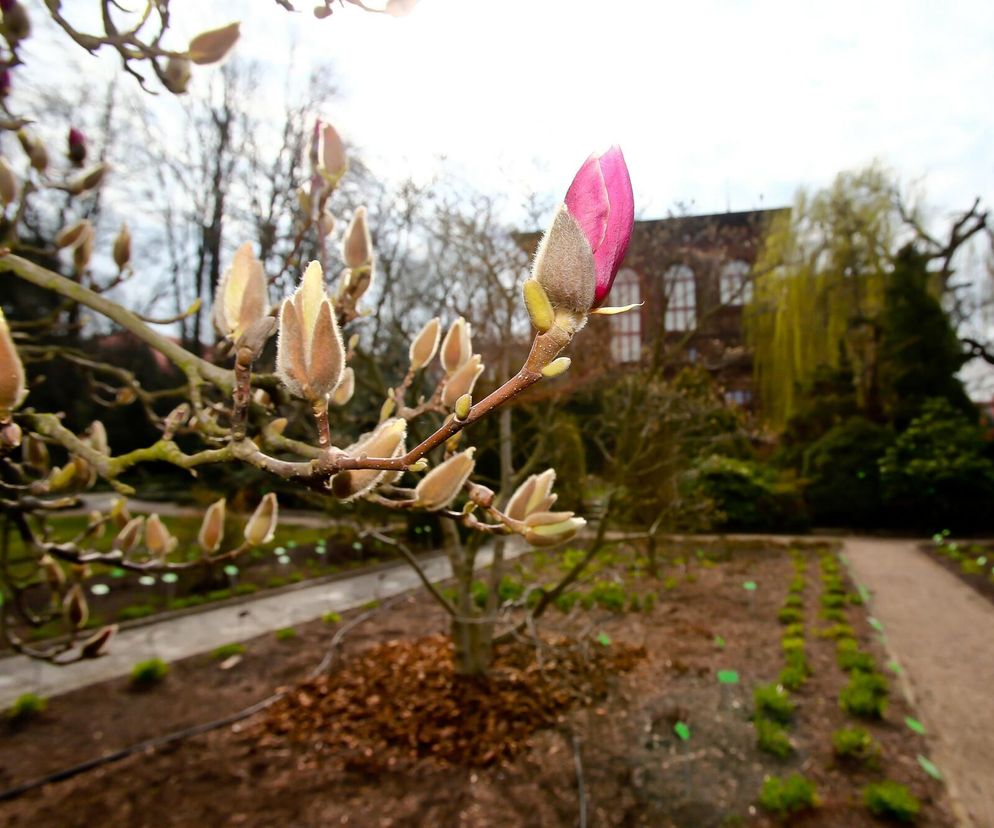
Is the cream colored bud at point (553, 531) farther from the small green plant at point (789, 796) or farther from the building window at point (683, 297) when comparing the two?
the building window at point (683, 297)

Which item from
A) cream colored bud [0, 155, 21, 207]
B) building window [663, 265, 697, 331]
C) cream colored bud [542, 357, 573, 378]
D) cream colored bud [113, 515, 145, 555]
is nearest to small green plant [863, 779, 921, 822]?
cream colored bud [113, 515, 145, 555]

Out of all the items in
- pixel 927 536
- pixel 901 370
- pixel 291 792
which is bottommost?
pixel 291 792

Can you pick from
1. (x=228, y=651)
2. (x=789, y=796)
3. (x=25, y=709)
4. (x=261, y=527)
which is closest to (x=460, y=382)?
(x=261, y=527)

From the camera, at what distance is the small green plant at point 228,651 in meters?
4.91

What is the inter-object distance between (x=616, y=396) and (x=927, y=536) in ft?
26.9

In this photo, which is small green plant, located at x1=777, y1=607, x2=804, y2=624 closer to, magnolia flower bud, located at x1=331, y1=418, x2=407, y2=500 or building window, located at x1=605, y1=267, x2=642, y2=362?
building window, located at x1=605, y1=267, x2=642, y2=362

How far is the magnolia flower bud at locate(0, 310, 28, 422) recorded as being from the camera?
1.92 ft

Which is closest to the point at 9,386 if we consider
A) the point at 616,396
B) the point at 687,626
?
the point at 687,626

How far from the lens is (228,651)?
4953mm

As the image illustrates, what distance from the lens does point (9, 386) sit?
1.99 ft

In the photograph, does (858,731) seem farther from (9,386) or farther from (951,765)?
(9,386)

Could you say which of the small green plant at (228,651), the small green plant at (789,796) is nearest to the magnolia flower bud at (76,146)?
the small green plant at (789,796)

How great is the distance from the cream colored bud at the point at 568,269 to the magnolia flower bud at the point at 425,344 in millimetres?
619

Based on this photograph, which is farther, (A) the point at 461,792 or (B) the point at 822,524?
(B) the point at 822,524
